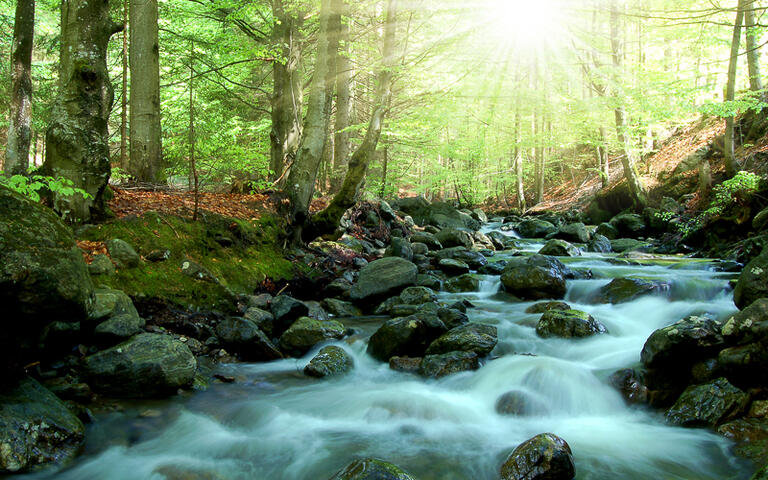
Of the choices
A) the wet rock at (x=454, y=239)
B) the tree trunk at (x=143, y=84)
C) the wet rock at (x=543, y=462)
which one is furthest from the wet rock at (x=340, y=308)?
the wet rock at (x=454, y=239)

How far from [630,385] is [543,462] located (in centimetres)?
218

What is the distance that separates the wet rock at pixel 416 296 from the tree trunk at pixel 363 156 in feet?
9.55

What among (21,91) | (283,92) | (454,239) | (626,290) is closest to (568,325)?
(626,290)

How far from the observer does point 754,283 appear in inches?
199

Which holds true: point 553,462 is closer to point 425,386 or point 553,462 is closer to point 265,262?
point 425,386

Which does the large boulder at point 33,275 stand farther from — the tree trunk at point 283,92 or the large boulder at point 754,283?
the tree trunk at point 283,92

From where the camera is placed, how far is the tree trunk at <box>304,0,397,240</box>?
32.8ft

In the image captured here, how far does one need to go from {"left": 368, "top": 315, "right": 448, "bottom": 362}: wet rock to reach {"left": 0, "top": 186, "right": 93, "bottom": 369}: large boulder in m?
3.36

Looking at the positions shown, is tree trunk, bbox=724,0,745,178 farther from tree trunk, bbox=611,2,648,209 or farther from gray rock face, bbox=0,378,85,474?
gray rock face, bbox=0,378,85,474

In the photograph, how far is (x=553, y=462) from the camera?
2.95 metres

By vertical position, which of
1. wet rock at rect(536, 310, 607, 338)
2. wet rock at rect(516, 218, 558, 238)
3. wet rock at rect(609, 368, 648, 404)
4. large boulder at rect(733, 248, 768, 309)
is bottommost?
wet rock at rect(609, 368, 648, 404)

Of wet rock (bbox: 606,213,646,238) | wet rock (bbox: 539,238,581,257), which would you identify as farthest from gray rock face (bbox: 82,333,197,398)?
wet rock (bbox: 606,213,646,238)

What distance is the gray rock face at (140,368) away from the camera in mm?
4008

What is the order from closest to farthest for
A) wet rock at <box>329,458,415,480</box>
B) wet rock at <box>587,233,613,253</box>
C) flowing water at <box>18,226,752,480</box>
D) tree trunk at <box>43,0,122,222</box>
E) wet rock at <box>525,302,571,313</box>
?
wet rock at <box>329,458,415,480</box> → flowing water at <box>18,226,752,480</box> → tree trunk at <box>43,0,122,222</box> → wet rock at <box>525,302,571,313</box> → wet rock at <box>587,233,613,253</box>
